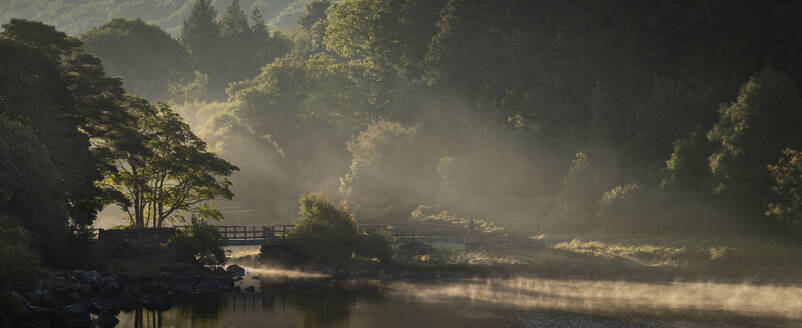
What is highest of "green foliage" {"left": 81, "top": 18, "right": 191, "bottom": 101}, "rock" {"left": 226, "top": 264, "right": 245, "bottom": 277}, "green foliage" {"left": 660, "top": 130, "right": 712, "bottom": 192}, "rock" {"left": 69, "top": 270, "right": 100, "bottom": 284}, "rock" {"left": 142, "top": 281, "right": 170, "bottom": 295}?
"green foliage" {"left": 81, "top": 18, "right": 191, "bottom": 101}

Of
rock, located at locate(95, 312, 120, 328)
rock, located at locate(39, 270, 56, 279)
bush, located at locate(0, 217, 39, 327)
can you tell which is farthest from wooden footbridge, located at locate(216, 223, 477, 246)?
bush, located at locate(0, 217, 39, 327)

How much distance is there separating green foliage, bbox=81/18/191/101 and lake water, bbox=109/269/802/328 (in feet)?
422

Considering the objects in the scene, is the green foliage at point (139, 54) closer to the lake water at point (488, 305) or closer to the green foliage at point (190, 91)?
the green foliage at point (190, 91)

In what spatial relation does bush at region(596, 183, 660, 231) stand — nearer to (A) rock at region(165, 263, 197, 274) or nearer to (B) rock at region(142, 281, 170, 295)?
(A) rock at region(165, 263, 197, 274)

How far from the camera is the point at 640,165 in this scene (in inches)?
2862

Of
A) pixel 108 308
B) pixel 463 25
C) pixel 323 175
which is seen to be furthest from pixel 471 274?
pixel 323 175

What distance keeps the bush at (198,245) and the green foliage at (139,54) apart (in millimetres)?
120254

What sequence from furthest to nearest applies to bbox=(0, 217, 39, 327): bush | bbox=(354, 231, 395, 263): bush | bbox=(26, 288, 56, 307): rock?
bbox=(354, 231, 395, 263): bush, bbox=(26, 288, 56, 307): rock, bbox=(0, 217, 39, 327): bush

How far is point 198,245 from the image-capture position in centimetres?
5747

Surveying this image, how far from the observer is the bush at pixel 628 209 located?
6600cm

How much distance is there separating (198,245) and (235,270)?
5.62 meters

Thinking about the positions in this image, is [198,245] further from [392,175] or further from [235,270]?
[392,175]

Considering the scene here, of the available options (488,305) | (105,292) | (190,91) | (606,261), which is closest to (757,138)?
(606,261)

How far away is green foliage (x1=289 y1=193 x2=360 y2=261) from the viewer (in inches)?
2448
